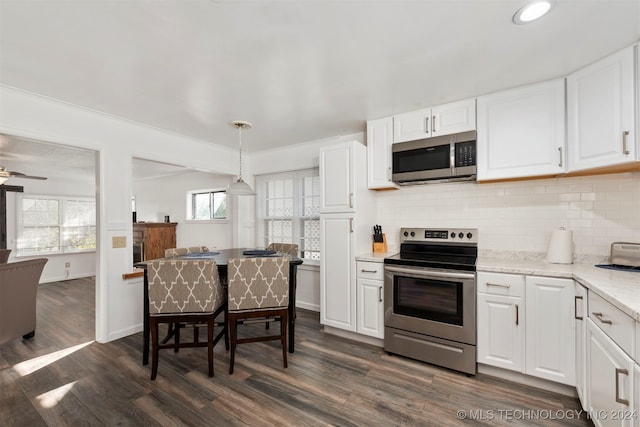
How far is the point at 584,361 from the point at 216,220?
5.20 m

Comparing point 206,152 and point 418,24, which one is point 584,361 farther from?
point 206,152

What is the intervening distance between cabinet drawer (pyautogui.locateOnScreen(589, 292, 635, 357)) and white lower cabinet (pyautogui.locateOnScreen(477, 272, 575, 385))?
29 centimetres

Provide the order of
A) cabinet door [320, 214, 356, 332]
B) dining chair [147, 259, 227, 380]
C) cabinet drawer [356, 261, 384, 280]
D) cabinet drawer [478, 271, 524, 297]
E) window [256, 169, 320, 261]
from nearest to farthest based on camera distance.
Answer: cabinet drawer [478, 271, 524, 297] < dining chair [147, 259, 227, 380] < cabinet drawer [356, 261, 384, 280] < cabinet door [320, 214, 356, 332] < window [256, 169, 320, 261]

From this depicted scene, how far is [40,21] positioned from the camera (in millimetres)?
1518

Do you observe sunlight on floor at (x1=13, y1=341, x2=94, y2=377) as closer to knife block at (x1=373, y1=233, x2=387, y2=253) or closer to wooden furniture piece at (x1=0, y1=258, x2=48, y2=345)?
wooden furniture piece at (x1=0, y1=258, x2=48, y2=345)

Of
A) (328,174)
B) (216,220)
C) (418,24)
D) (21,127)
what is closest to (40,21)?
(21,127)

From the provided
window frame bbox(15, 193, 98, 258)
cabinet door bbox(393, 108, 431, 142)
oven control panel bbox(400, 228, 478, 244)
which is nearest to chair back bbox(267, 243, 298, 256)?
oven control panel bbox(400, 228, 478, 244)

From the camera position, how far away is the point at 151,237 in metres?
5.55

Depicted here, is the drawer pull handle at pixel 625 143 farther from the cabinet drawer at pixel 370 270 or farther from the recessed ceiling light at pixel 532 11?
the cabinet drawer at pixel 370 270

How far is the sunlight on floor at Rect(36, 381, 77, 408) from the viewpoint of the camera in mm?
1942

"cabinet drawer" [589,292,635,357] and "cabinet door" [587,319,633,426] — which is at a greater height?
"cabinet drawer" [589,292,635,357]

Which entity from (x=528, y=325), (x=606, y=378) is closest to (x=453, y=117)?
(x=528, y=325)

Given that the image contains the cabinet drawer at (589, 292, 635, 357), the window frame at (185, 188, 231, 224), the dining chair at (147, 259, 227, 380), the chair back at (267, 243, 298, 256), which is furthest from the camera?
the window frame at (185, 188, 231, 224)

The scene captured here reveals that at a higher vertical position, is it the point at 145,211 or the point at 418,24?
the point at 418,24
